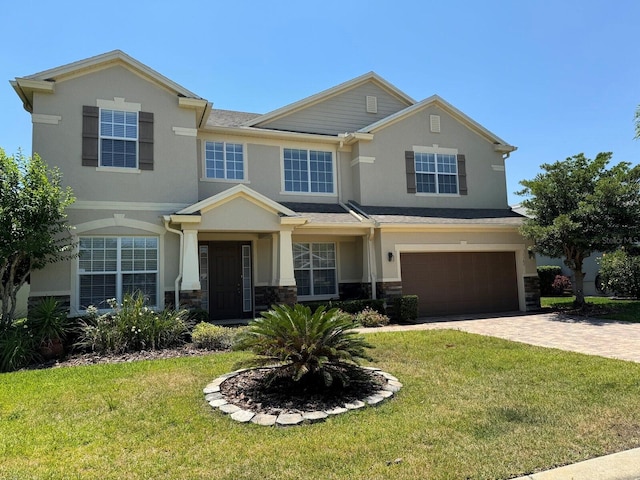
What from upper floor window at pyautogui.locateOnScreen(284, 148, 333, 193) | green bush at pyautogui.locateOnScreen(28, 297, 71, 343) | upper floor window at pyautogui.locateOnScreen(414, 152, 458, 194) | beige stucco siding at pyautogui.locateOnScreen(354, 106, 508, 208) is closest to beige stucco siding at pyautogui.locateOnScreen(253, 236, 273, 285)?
upper floor window at pyautogui.locateOnScreen(284, 148, 333, 193)

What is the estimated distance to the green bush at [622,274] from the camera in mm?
16672

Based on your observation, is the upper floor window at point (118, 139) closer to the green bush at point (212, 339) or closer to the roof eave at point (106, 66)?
the roof eave at point (106, 66)

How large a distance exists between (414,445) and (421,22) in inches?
434

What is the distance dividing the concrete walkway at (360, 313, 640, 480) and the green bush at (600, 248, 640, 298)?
4723 mm

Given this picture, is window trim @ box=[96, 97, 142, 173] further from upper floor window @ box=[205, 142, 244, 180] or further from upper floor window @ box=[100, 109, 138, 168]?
upper floor window @ box=[205, 142, 244, 180]

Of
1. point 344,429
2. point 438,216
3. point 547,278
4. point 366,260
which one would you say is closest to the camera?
point 344,429

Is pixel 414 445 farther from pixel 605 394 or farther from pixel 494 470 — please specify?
pixel 605 394

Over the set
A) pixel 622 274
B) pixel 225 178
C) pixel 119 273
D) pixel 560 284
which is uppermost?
pixel 225 178

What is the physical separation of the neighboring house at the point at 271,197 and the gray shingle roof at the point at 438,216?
0.10 metres

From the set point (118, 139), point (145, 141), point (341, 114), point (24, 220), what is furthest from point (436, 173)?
point (24, 220)

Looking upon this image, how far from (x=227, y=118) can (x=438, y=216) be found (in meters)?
8.39

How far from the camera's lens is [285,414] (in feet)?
16.9

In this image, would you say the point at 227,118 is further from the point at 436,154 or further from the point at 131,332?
the point at 131,332

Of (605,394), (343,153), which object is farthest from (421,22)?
(605,394)
